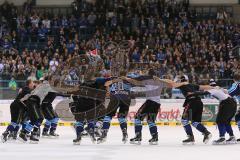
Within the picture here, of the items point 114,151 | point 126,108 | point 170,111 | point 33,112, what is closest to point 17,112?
point 33,112

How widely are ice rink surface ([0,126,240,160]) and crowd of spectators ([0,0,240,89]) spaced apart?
7.38 m

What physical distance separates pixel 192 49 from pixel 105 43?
434 cm

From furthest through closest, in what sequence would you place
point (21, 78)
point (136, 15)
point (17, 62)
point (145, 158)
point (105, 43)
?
point (136, 15)
point (105, 43)
point (17, 62)
point (21, 78)
point (145, 158)

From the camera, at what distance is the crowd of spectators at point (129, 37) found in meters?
24.5

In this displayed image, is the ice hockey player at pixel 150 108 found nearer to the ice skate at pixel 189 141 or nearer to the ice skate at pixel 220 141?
the ice skate at pixel 189 141

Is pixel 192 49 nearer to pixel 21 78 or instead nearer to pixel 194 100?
pixel 21 78

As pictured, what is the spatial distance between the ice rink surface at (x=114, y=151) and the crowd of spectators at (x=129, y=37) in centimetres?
738

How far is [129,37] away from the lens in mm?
28922

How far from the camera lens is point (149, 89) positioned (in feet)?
50.0

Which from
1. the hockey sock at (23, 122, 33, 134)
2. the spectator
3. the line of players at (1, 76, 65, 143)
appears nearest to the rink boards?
the spectator

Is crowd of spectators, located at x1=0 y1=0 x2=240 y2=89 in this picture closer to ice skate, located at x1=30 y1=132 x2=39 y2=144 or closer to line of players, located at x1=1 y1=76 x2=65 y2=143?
line of players, located at x1=1 y1=76 x2=65 y2=143

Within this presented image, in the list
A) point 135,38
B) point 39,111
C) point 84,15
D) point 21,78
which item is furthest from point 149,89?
point 84,15

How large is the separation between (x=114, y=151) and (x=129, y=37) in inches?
626

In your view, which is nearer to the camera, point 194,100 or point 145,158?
point 145,158
